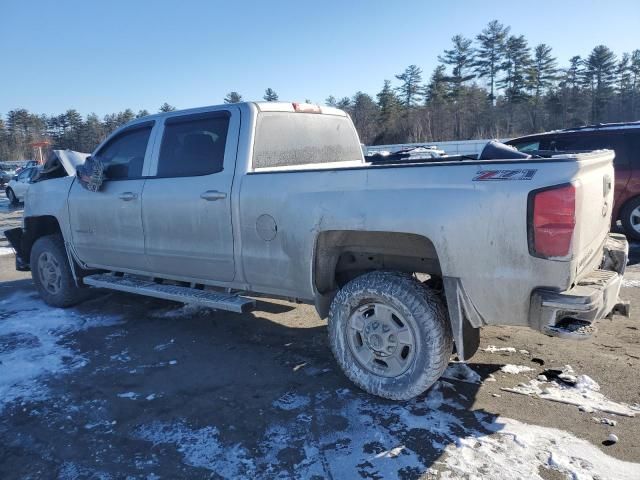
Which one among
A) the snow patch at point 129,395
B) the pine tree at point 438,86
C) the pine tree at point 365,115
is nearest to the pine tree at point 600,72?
the pine tree at point 438,86

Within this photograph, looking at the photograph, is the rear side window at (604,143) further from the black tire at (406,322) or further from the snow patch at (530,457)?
the snow patch at (530,457)

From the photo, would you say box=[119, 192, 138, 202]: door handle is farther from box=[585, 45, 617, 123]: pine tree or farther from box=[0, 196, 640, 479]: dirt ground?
box=[585, 45, 617, 123]: pine tree

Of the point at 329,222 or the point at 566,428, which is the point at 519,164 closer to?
the point at 329,222

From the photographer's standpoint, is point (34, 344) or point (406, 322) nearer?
point (406, 322)

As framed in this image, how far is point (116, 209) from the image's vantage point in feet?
16.1

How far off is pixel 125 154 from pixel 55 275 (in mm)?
1907

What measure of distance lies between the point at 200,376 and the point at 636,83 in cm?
6223

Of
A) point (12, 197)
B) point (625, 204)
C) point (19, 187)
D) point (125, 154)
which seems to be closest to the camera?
point (125, 154)

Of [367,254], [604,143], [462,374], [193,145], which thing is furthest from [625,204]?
[193,145]

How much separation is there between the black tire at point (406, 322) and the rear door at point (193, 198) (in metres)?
1.15

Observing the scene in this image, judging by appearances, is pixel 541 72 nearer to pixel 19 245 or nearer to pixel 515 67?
pixel 515 67

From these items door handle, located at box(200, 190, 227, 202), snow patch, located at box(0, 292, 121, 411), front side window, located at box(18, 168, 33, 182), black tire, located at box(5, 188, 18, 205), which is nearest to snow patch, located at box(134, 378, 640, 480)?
snow patch, located at box(0, 292, 121, 411)

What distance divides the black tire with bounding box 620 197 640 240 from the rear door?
6.83 meters

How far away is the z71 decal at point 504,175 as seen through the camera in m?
2.68
